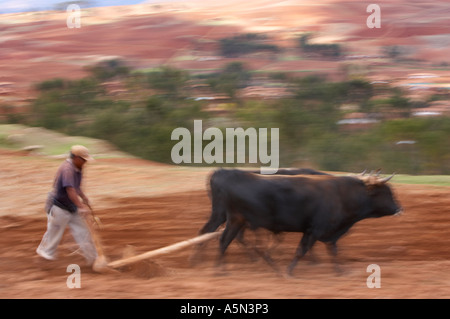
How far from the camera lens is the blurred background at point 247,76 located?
2430 centimetres

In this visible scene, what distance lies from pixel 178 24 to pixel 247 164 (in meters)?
57.8

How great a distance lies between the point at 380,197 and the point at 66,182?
4063 mm

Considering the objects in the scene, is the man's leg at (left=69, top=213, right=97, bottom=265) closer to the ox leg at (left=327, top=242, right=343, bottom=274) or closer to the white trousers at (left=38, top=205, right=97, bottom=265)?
the white trousers at (left=38, top=205, right=97, bottom=265)

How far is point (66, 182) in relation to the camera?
24.0 ft

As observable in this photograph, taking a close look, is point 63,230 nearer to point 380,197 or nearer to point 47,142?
point 380,197

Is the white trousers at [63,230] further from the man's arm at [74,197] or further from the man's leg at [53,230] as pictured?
the man's arm at [74,197]

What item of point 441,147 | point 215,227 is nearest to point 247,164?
point 441,147

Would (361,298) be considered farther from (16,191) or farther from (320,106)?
(320,106)

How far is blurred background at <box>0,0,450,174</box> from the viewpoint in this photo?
2430cm

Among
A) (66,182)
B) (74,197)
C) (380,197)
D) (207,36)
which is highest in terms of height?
(207,36)

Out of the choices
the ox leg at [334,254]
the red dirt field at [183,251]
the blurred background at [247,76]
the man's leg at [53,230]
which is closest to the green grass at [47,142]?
the blurred background at [247,76]

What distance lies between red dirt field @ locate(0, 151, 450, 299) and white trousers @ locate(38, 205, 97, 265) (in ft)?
0.96

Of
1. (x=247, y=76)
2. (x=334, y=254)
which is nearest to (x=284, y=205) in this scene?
(x=334, y=254)

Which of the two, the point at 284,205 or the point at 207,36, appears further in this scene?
the point at 207,36
